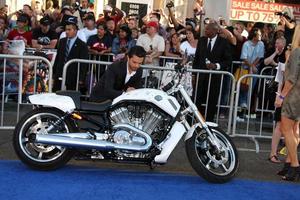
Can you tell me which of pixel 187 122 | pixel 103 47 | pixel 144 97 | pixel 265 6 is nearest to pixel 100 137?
pixel 144 97

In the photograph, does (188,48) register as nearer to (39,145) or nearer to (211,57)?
(211,57)

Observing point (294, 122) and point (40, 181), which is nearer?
point (40, 181)

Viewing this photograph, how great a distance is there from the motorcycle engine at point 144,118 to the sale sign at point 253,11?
897 centimetres

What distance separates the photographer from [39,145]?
259 inches

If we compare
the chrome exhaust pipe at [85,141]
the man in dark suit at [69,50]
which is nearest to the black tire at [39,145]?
the chrome exhaust pipe at [85,141]

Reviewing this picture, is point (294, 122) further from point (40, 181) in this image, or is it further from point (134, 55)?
point (40, 181)

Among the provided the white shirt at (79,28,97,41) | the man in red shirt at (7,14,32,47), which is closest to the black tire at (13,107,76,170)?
the man in red shirt at (7,14,32,47)

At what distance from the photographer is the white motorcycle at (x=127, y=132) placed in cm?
648

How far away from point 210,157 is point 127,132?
1039 mm

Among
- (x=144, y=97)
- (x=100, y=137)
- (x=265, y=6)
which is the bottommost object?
(x=100, y=137)

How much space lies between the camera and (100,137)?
6527mm

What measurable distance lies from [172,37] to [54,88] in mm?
3884

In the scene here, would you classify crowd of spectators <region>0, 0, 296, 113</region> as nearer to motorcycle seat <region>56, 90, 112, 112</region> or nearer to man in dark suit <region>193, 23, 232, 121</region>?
man in dark suit <region>193, 23, 232, 121</region>

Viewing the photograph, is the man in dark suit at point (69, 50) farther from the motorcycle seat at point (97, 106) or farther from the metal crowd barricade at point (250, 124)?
the motorcycle seat at point (97, 106)
